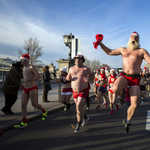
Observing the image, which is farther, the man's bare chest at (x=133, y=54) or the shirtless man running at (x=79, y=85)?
the shirtless man running at (x=79, y=85)

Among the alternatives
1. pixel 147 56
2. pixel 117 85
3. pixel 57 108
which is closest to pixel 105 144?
pixel 117 85

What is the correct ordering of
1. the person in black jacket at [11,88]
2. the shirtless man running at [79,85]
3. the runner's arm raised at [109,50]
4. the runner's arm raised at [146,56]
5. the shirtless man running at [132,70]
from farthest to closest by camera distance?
the person in black jacket at [11,88] → the shirtless man running at [79,85] → the runner's arm raised at [109,50] → the shirtless man running at [132,70] → the runner's arm raised at [146,56]

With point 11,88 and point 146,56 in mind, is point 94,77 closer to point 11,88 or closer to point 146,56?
point 146,56

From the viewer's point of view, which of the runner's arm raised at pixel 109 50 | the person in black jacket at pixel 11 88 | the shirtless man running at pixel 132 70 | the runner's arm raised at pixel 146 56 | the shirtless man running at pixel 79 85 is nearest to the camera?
the runner's arm raised at pixel 146 56

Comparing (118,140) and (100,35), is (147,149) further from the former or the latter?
(100,35)

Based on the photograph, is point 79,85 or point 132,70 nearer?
point 132,70

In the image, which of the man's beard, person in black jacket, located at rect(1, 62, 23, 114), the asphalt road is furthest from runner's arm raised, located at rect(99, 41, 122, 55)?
person in black jacket, located at rect(1, 62, 23, 114)

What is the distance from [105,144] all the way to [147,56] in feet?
6.68

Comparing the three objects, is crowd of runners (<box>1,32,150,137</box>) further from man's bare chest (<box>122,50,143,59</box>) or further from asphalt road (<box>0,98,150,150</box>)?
asphalt road (<box>0,98,150,150</box>)

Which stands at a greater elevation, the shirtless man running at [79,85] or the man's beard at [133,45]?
the man's beard at [133,45]

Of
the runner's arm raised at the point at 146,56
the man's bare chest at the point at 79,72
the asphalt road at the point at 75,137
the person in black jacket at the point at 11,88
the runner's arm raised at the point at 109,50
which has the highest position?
the runner's arm raised at the point at 109,50

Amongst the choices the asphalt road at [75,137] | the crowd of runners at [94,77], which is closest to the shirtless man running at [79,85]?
the crowd of runners at [94,77]

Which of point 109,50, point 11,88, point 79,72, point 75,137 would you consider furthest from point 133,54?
point 11,88

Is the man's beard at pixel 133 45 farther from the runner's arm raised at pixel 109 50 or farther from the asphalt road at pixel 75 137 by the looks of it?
the asphalt road at pixel 75 137
